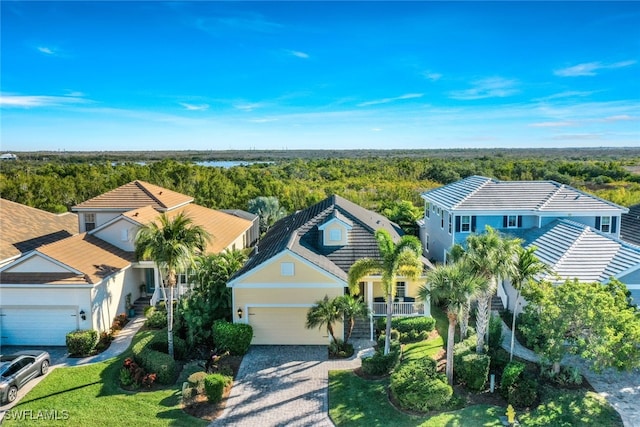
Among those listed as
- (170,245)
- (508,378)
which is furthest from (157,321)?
(508,378)

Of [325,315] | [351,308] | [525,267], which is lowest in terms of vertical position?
[325,315]

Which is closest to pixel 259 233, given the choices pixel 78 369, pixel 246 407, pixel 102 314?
pixel 102 314

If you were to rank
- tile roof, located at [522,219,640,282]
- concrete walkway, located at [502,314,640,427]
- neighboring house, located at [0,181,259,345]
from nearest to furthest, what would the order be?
concrete walkway, located at [502,314,640,427], tile roof, located at [522,219,640,282], neighboring house, located at [0,181,259,345]


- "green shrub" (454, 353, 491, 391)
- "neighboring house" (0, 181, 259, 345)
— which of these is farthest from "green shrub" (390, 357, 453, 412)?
"neighboring house" (0, 181, 259, 345)

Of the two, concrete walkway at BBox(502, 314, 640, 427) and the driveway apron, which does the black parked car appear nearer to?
the driveway apron

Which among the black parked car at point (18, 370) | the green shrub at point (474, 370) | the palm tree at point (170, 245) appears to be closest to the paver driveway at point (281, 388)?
the palm tree at point (170, 245)

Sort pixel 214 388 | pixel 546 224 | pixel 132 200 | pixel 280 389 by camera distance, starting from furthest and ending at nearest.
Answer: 1. pixel 132 200
2. pixel 546 224
3. pixel 280 389
4. pixel 214 388

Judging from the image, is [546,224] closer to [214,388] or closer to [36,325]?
[214,388]
